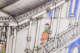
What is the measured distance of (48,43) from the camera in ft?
4.51

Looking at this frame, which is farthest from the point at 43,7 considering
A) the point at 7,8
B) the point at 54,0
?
the point at 7,8

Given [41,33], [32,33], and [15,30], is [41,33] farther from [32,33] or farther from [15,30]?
[15,30]

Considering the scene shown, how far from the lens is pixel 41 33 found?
4.54ft

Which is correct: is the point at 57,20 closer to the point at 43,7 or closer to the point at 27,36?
the point at 43,7

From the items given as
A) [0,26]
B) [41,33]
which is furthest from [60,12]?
[0,26]

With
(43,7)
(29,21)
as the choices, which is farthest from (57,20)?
(29,21)

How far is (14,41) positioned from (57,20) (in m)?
0.60

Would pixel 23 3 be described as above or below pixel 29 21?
above

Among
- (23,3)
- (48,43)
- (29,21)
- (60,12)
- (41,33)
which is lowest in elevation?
(48,43)

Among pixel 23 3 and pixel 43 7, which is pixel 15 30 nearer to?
pixel 23 3

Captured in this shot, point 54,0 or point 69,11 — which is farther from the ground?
point 54,0

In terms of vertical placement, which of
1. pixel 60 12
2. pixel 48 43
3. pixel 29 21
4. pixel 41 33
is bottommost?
pixel 48 43

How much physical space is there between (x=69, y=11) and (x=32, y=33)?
0.54 meters

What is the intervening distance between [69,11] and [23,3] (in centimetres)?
59
